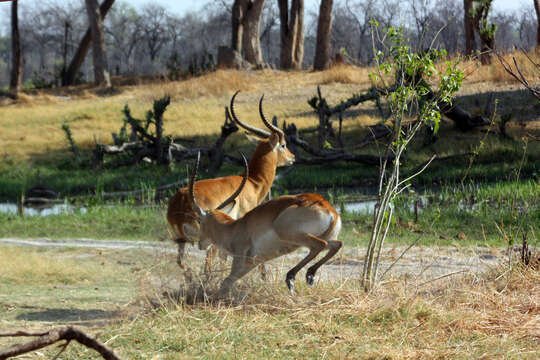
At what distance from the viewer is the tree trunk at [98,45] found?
2989 centimetres

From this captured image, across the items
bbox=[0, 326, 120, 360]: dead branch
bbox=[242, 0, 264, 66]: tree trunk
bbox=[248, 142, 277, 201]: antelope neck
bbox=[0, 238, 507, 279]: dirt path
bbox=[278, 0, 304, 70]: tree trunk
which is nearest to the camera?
bbox=[0, 326, 120, 360]: dead branch

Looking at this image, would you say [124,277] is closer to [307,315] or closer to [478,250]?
[307,315]

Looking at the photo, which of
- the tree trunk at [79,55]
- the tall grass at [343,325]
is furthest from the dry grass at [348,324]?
the tree trunk at [79,55]

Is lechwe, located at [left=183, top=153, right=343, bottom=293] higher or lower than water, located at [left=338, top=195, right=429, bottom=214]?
higher

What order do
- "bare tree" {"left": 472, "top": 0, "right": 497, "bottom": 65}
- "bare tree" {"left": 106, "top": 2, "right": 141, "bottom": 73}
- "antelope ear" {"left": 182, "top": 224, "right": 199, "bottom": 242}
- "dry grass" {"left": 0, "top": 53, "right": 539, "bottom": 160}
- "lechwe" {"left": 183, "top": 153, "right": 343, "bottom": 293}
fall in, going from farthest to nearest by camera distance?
"bare tree" {"left": 106, "top": 2, "right": 141, "bottom": 73}, "dry grass" {"left": 0, "top": 53, "right": 539, "bottom": 160}, "bare tree" {"left": 472, "top": 0, "right": 497, "bottom": 65}, "antelope ear" {"left": 182, "top": 224, "right": 199, "bottom": 242}, "lechwe" {"left": 183, "top": 153, "right": 343, "bottom": 293}

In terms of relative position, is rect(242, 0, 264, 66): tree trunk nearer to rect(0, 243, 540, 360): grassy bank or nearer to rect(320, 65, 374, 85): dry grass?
rect(320, 65, 374, 85): dry grass

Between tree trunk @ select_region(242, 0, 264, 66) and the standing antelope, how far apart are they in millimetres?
23308

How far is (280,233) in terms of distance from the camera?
16.7ft

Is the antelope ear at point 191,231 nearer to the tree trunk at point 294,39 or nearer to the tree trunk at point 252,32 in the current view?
the tree trunk at point 252,32

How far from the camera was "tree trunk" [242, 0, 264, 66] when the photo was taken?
31031mm

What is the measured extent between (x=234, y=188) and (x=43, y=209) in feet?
24.6

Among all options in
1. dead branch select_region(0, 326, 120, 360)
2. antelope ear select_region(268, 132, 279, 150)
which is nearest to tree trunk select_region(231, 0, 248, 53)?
antelope ear select_region(268, 132, 279, 150)

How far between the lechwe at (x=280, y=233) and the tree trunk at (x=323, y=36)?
24785mm

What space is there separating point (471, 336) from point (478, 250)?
358 centimetres
